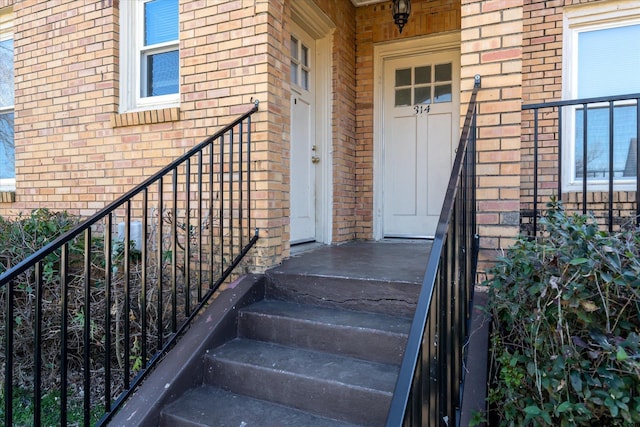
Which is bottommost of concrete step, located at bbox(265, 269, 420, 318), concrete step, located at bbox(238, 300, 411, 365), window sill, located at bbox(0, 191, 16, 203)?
concrete step, located at bbox(238, 300, 411, 365)

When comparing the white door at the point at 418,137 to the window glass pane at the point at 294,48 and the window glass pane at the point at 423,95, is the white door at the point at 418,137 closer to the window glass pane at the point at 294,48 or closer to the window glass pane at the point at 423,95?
the window glass pane at the point at 423,95

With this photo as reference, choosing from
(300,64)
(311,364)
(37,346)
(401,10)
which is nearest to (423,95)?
(401,10)

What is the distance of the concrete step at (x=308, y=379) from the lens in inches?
81.9

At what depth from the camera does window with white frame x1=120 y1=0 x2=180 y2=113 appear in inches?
155

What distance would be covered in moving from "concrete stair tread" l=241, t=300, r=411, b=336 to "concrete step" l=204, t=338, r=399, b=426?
191 mm

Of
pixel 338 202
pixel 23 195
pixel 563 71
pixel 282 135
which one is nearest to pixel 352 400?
pixel 282 135

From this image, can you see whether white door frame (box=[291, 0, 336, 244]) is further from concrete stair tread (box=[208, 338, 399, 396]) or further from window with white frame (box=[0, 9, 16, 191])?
window with white frame (box=[0, 9, 16, 191])

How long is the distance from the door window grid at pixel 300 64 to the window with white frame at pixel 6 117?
10.8 ft

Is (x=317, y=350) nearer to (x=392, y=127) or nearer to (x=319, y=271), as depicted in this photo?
(x=319, y=271)

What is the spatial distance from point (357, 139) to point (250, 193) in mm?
2213

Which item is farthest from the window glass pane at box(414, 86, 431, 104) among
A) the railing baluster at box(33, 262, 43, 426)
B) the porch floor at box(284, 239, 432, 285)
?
the railing baluster at box(33, 262, 43, 426)

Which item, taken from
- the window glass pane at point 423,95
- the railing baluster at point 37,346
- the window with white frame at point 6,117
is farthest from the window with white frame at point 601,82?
the window with white frame at point 6,117

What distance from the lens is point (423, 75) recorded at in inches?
194

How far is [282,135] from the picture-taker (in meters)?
3.45
